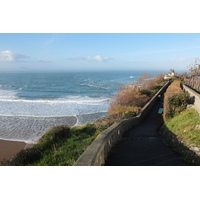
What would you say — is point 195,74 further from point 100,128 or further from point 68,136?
point 68,136

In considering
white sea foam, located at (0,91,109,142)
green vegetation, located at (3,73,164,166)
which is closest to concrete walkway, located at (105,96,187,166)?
green vegetation, located at (3,73,164,166)

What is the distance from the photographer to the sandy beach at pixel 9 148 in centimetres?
1135

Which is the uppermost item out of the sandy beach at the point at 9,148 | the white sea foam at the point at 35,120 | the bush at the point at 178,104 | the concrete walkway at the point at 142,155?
the bush at the point at 178,104

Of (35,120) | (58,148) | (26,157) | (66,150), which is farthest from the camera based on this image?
(35,120)

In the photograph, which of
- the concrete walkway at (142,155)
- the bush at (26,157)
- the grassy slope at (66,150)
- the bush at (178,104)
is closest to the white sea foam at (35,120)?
the grassy slope at (66,150)

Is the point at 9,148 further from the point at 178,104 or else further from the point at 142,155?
the point at 178,104

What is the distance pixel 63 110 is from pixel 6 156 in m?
13.3

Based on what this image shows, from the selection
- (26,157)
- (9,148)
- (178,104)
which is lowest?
(9,148)

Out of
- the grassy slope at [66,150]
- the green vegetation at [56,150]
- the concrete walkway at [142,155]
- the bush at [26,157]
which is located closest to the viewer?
the concrete walkway at [142,155]

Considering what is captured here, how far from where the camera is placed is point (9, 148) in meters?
12.3

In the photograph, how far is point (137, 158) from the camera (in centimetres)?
515

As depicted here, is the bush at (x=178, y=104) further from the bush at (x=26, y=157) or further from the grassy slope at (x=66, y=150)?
the bush at (x=26, y=157)

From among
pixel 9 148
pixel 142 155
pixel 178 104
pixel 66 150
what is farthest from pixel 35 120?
pixel 142 155

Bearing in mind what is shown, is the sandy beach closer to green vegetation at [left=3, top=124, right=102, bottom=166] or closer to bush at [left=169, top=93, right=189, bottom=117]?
green vegetation at [left=3, top=124, right=102, bottom=166]
